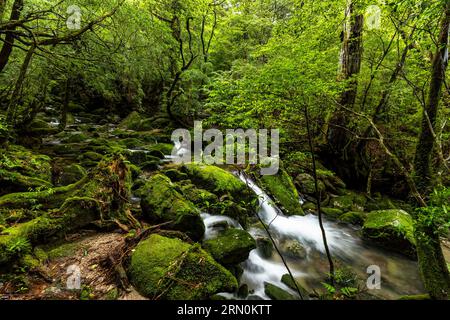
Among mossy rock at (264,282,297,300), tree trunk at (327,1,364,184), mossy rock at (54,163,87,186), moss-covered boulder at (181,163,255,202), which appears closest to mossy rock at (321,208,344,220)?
tree trunk at (327,1,364,184)

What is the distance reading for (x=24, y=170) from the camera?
5.81 meters

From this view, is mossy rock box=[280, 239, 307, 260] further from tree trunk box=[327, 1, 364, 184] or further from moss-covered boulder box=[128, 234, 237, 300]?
tree trunk box=[327, 1, 364, 184]

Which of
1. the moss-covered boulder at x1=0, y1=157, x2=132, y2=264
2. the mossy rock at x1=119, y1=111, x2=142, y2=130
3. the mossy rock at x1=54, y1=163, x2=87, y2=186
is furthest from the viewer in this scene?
the mossy rock at x1=119, y1=111, x2=142, y2=130

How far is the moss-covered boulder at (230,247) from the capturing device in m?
4.21

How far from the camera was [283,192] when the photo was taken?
842 cm

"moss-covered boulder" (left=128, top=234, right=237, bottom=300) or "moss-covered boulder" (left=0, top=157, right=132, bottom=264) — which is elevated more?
"moss-covered boulder" (left=0, top=157, right=132, bottom=264)

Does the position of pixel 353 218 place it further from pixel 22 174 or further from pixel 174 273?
pixel 22 174

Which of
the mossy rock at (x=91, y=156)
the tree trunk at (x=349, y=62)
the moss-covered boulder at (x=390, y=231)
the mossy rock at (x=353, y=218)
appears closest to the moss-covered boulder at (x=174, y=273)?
the moss-covered boulder at (x=390, y=231)

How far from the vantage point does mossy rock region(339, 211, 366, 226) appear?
820 centimetres

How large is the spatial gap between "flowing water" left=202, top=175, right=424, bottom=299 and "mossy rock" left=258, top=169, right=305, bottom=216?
226mm

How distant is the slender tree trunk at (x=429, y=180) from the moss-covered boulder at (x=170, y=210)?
3.50 metres

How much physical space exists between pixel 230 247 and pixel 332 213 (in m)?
5.56

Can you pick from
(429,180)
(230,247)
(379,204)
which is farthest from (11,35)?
(379,204)
